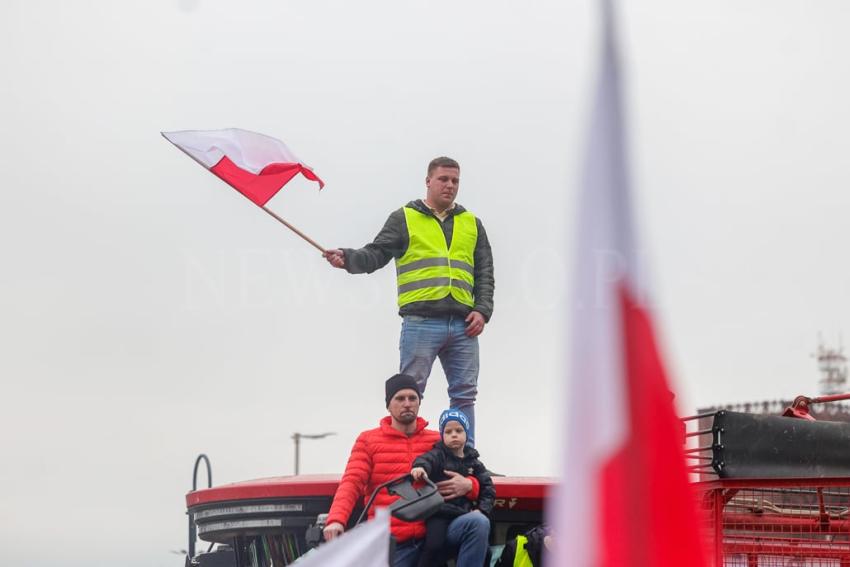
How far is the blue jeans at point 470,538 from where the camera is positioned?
24.8 feet

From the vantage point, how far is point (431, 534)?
766 centimetres

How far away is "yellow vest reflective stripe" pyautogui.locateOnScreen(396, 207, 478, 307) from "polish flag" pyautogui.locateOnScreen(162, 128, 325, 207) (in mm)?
1164

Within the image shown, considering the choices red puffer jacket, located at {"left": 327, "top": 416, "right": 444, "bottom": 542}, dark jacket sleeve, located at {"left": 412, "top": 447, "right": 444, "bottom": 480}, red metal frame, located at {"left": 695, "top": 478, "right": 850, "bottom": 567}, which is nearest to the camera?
dark jacket sleeve, located at {"left": 412, "top": 447, "right": 444, "bottom": 480}

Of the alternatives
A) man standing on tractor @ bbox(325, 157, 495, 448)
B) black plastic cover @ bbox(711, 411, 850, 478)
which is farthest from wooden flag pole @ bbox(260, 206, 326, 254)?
black plastic cover @ bbox(711, 411, 850, 478)

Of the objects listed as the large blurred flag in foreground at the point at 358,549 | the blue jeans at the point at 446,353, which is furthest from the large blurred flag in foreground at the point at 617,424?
the blue jeans at the point at 446,353

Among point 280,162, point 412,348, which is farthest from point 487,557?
point 280,162

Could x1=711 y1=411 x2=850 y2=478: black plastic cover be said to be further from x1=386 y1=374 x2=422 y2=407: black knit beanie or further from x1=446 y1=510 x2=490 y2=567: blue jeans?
x1=386 y1=374 x2=422 y2=407: black knit beanie

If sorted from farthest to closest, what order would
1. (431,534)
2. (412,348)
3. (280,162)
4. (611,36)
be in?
(280,162) → (412,348) → (431,534) → (611,36)

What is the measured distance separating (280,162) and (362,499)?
301cm

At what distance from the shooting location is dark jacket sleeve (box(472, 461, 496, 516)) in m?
7.86

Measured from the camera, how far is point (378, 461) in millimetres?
8117

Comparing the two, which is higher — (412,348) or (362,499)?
(412,348)

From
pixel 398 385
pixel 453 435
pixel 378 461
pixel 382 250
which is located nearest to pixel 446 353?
pixel 382 250

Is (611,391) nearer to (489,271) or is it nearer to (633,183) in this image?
(633,183)
